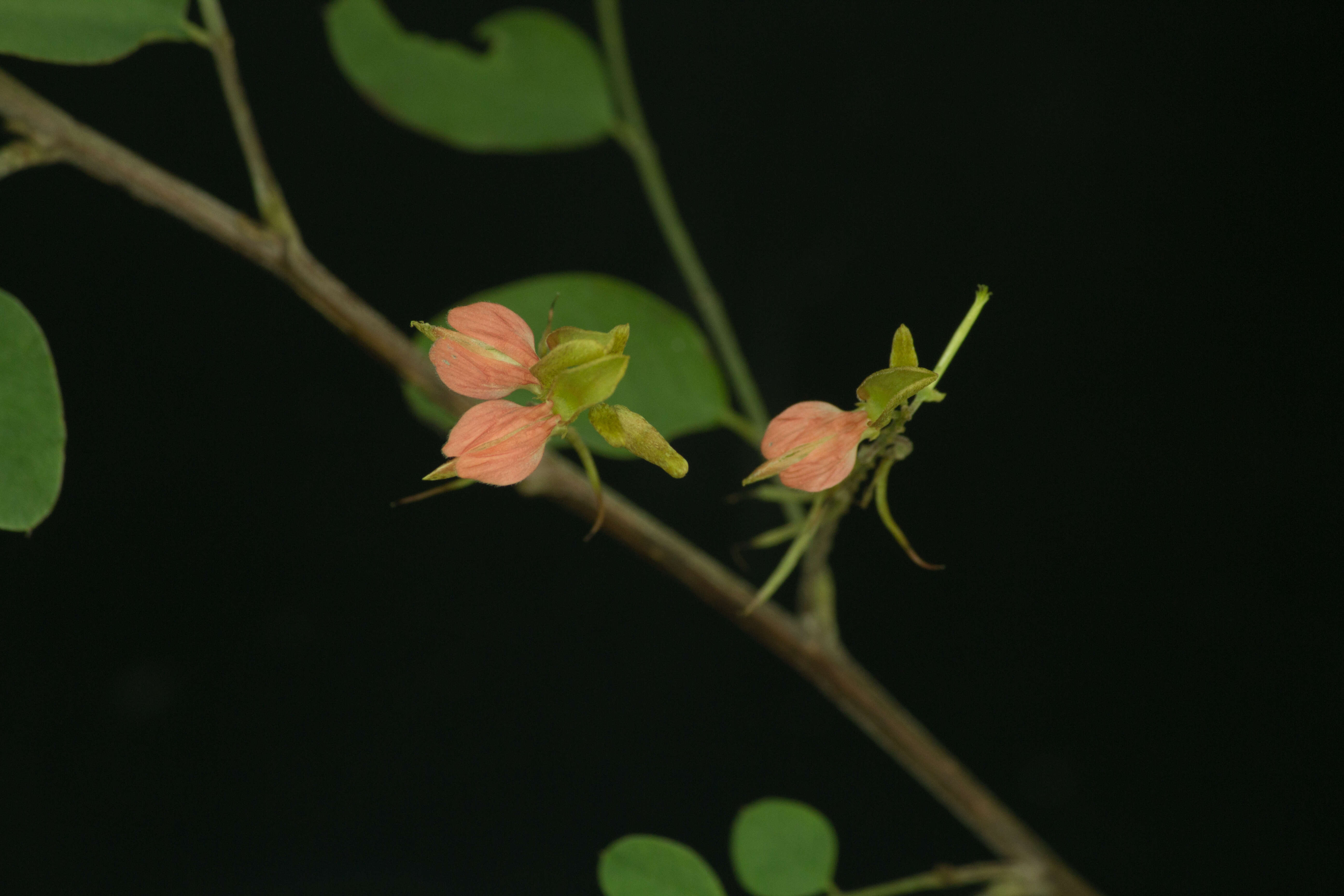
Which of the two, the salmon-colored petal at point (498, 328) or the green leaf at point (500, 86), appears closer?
the salmon-colored petal at point (498, 328)

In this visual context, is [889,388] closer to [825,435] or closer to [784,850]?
[825,435]

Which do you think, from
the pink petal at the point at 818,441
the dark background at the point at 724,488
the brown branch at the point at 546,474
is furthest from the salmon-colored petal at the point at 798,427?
the dark background at the point at 724,488

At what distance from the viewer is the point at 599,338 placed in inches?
7.4

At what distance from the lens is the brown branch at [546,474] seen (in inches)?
10.6

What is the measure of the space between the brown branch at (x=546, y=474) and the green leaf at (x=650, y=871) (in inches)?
3.2

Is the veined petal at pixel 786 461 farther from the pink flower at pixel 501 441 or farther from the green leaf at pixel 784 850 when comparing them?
the green leaf at pixel 784 850

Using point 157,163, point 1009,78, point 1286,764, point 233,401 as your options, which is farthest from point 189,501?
point 1286,764

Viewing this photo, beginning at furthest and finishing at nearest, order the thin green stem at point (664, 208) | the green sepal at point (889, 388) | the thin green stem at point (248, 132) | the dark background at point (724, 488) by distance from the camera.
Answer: the dark background at point (724, 488)
the thin green stem at point (664, 208)
the thin green stem at point (248, 132)
the green sepal at point (889, 388)

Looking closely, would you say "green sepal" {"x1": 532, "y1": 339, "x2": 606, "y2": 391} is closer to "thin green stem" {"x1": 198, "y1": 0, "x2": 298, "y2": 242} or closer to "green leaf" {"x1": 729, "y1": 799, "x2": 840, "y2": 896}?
"thin green stem" {"x1": 198, "y1": 0, "x2": 298, "y2": 242}

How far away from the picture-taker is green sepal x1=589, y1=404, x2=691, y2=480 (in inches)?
7.5

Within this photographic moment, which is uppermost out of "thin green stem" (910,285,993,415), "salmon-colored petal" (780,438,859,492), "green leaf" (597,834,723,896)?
"thin green stem" (910,285,993,415)

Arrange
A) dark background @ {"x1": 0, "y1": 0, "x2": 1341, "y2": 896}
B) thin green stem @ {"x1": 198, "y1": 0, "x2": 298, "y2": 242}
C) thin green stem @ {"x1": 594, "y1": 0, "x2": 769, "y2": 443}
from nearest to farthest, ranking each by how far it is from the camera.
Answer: thin green stem @ {"x1": 198, "y1": 0, "x2": 298, "y2": 242} → thin green stem @ {"x1": 594, "y1": 0, "x2": 769, "y2": 443} → dark background @ {"x1": 0, "y1": 0, "x2": 1341, "y2": 896}

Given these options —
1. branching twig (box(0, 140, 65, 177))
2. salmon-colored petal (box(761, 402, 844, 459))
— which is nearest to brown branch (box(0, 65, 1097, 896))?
branching twig (box(0, 140, 65, 177))

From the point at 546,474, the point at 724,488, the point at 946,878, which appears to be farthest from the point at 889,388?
the point at 724,488
